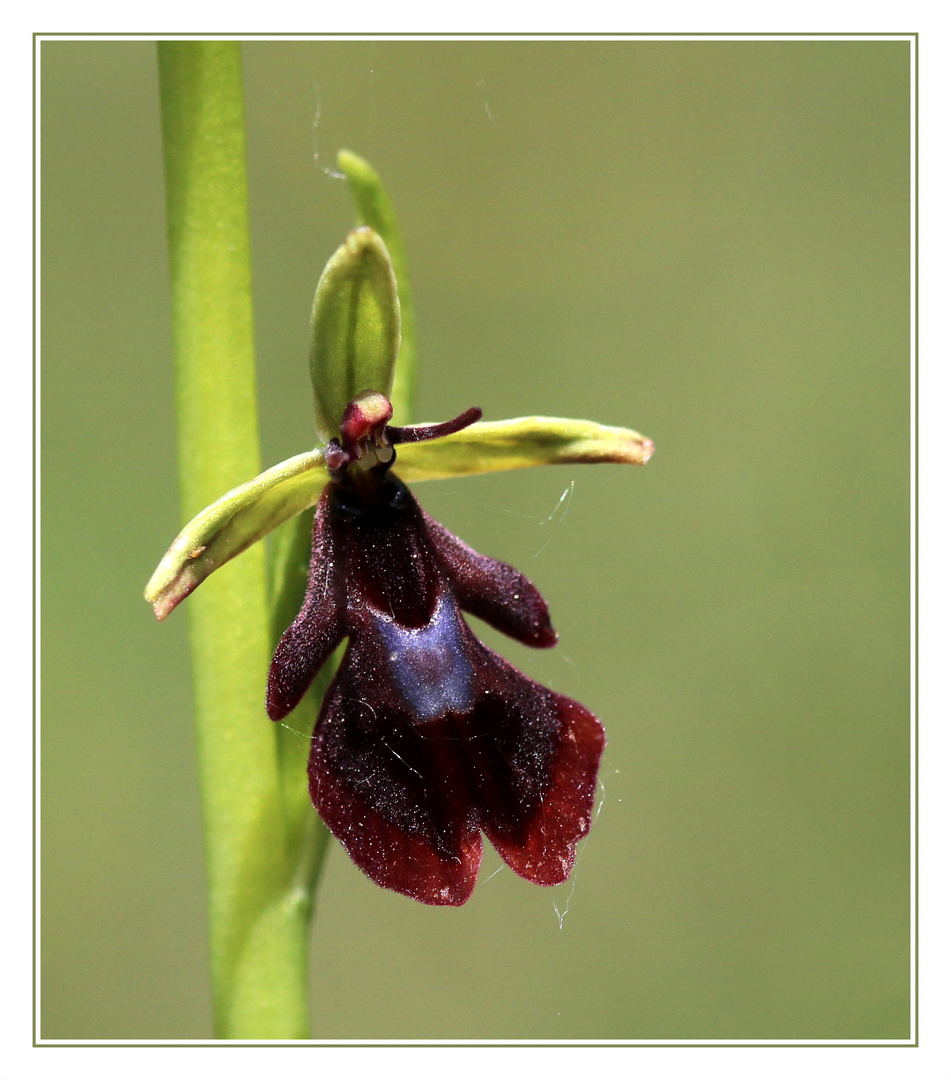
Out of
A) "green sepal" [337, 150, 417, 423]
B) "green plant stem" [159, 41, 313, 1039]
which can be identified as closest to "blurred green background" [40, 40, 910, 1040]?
"green sepal" [337, 150, 417, 423]

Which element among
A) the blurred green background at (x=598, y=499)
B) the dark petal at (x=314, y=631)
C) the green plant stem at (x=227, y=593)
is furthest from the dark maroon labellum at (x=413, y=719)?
the blurred green background at (x=598, y=499)

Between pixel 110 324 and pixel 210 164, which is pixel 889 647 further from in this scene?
pixel 210 164

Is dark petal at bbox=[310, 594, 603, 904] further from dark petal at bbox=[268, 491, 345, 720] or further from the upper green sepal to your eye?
the upper green sepal

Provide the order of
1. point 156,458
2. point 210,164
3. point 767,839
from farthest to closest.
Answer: point 767,839, point 156,458, point 210,164

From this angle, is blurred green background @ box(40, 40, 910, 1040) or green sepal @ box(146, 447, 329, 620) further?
blurred green background @ box(40, 40, 910, 1040)
